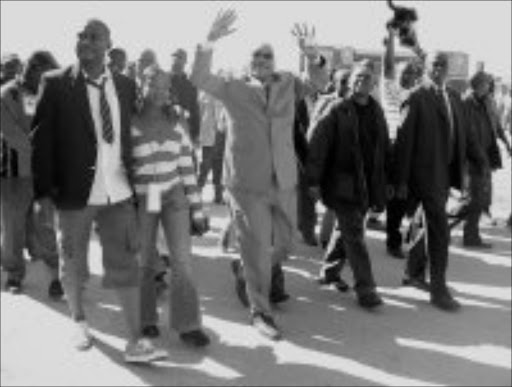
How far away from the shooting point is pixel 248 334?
6.70m

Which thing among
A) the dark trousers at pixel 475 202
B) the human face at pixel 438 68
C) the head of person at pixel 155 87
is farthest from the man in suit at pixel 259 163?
the dark trousers at pixel 475 202

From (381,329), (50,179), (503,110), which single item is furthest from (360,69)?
(503,110)

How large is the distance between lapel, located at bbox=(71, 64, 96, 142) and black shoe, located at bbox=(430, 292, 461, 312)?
3.44 m

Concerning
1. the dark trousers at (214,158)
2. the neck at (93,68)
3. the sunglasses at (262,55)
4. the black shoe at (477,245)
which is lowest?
the black shoe at (477,245)

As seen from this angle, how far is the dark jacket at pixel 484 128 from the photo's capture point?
A: 10.1 meters

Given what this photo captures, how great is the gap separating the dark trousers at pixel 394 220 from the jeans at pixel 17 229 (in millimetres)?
3713

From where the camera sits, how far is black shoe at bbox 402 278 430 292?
819 cm

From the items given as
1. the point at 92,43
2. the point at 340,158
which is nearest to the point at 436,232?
the point at 340,158

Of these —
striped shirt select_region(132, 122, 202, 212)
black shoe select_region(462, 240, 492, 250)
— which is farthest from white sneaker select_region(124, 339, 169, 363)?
black shoe select_region(462, 240, 492, 250)

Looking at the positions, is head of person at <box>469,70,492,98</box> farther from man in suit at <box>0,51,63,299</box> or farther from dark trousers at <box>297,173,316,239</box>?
man in suit at <box>0,51,63,299</box>

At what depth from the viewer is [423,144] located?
7605 millimetres

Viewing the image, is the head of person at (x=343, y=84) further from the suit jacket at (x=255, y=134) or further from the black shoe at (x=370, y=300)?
the black shoe at (x=370, y=300)

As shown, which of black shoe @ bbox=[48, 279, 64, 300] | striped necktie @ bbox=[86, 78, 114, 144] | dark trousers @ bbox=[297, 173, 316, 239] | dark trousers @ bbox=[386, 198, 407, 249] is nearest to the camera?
striped necktie @ bbox=[86, 78, 114, 144]

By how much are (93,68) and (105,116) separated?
1.11ft
